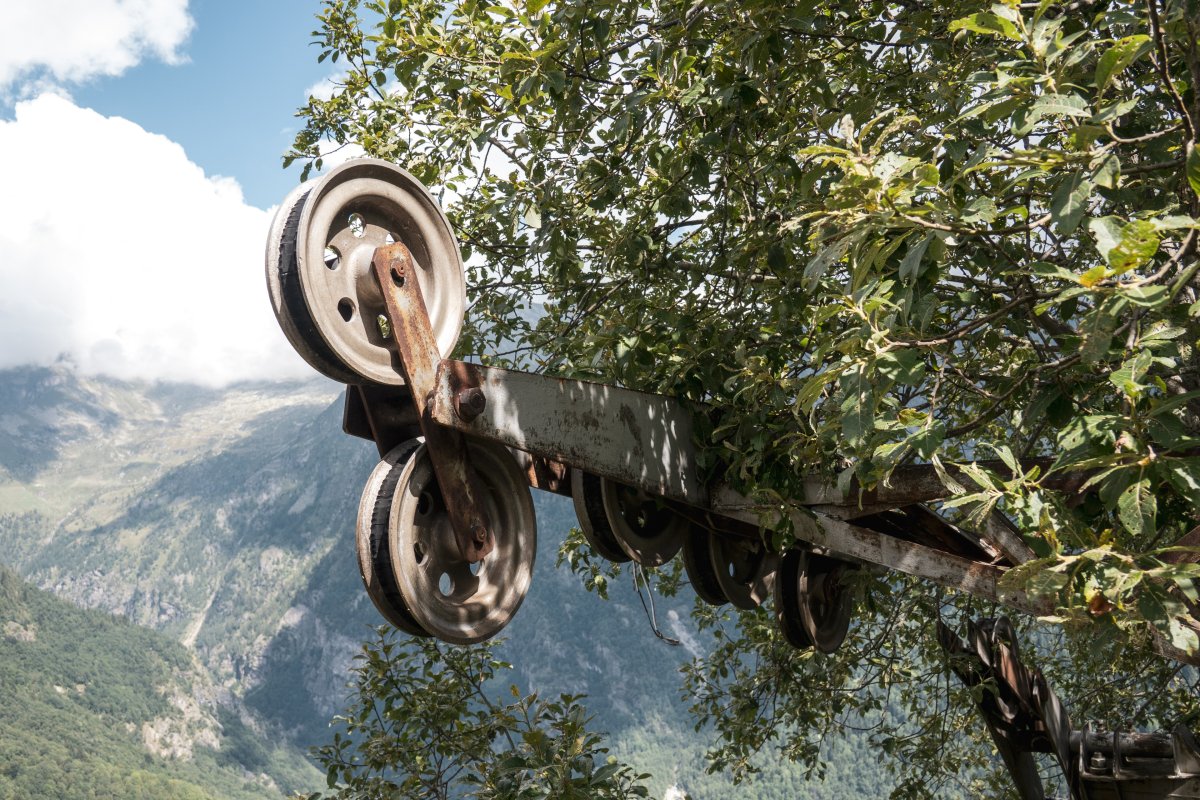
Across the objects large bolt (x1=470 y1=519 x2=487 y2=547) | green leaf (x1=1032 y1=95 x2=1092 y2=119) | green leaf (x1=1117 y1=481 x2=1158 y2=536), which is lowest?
green leaf (x1=1117 y1=481 x2=1158 y2=536)

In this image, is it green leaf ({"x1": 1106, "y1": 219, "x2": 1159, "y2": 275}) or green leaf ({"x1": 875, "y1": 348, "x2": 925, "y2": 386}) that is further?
green leaf ({"x1": 875, "y1": 348, "x2": 925, "y2": 386})

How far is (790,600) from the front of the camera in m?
5.26

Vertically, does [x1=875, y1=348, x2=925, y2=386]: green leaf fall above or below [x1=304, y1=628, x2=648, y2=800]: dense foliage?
above

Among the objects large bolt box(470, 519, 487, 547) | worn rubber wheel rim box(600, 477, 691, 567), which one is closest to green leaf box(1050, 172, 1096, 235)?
large bolt box(470, 519, 487, 547)

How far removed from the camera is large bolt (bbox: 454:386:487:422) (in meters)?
3.60

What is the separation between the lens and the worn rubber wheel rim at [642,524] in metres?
4.43

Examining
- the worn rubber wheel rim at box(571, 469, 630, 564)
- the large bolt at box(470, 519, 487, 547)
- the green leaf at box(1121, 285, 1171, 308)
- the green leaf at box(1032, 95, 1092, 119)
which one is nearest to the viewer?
the green leaf at box(1121, 285, 1171, 308)

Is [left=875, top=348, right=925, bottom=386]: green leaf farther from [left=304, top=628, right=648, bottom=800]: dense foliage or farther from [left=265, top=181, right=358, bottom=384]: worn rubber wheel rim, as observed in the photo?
[left=304, top=628, right=648, bottom=800]: dense foliage

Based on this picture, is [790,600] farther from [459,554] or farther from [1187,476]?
[1187,476]

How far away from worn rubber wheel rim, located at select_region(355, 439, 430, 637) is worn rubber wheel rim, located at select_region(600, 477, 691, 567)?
110 centimetres

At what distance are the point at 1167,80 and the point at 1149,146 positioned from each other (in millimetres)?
565

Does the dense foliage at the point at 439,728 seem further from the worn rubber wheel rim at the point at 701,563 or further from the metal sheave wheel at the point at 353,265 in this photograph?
the metal sheave wheel at the point at 353,265

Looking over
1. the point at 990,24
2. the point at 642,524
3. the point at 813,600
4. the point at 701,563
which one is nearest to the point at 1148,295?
the point at 990,24

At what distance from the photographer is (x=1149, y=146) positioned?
2.86m
